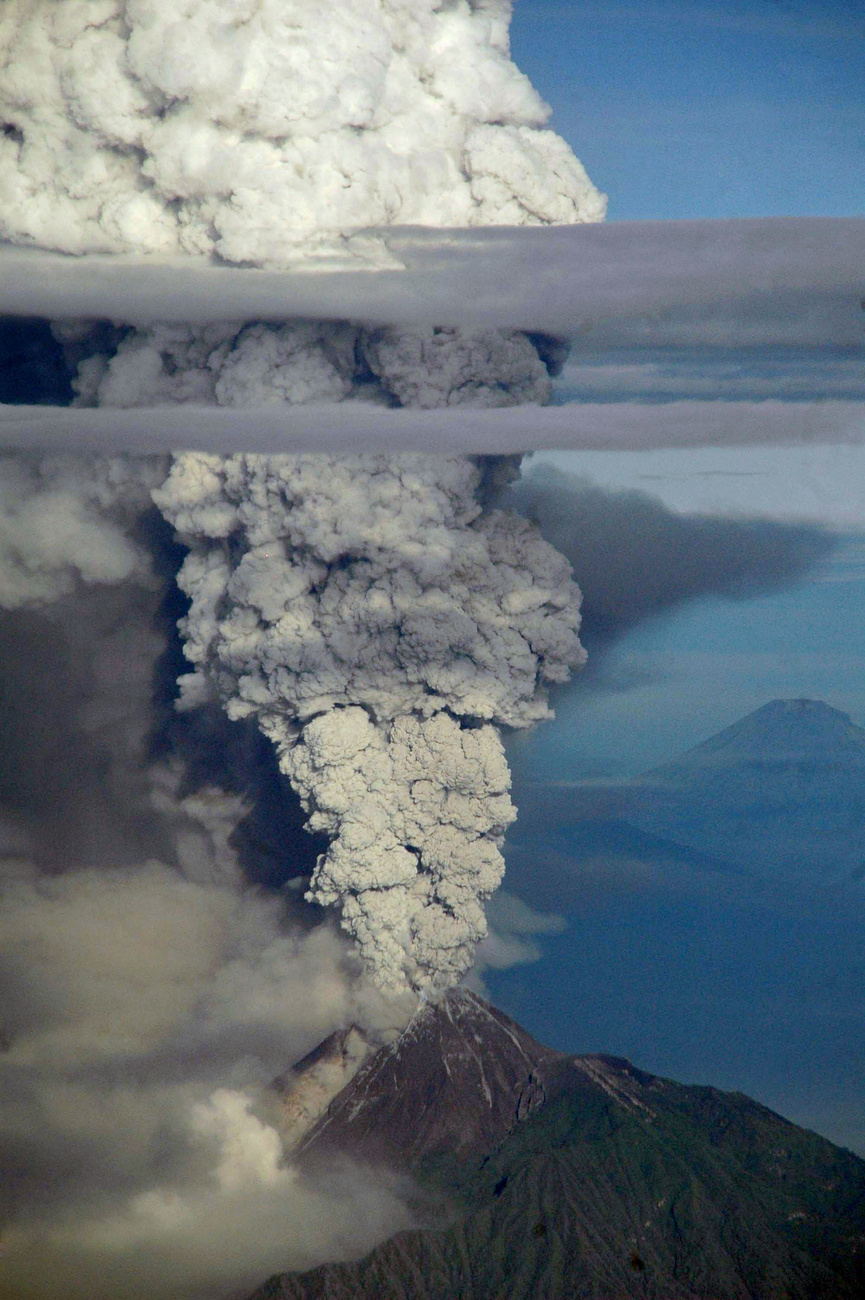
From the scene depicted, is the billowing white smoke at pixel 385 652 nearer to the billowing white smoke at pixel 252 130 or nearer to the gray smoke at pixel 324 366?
the gray smoke at pixel 324 366

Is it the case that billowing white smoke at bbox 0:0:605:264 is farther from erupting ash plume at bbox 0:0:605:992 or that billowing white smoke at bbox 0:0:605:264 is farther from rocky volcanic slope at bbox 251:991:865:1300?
rocky volcanic slope at bbox 251:991:865:1300

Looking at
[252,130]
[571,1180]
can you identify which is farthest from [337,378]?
[571,1180]

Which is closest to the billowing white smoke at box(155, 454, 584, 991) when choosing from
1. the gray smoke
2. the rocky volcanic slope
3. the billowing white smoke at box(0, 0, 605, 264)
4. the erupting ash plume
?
the erupting ash plume

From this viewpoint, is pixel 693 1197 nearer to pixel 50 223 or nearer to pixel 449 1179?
pixel 449 1179

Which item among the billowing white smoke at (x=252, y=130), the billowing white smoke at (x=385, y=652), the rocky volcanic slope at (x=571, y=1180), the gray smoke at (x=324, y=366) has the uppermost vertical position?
the billowing white smoke at (x=252, y=130)

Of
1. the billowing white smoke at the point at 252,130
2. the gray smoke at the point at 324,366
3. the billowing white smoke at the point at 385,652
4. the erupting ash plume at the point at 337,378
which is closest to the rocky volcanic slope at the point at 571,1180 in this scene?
the billowing white smoke at the point at 385,652

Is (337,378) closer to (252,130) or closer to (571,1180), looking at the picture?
(252,130)
